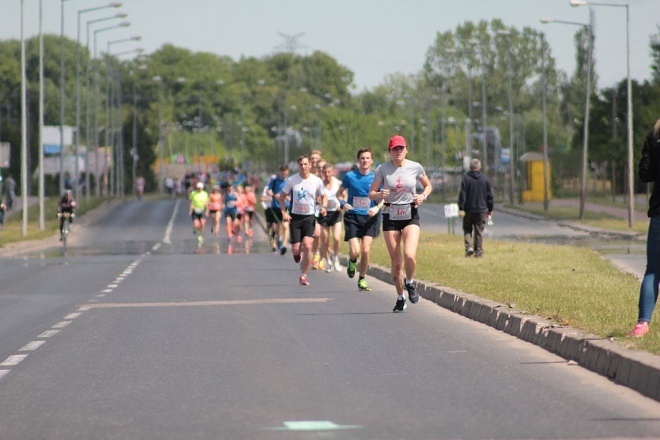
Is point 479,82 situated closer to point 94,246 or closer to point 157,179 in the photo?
point 157,179

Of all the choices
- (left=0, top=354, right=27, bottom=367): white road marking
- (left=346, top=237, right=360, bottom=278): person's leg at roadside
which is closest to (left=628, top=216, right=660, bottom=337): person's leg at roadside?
(left=0, top=354, right=27, bottom=367): white road marking

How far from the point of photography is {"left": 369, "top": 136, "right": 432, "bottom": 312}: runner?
17031 millimetres

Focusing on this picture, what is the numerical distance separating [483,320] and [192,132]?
577ft

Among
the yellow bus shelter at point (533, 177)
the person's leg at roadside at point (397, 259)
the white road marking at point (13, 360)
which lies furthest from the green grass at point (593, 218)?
the white road marking at point (13, 360)

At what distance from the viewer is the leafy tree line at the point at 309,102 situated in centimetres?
13238

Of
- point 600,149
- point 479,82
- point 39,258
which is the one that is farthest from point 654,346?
point 479,82

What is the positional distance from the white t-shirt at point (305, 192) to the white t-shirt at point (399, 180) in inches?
229

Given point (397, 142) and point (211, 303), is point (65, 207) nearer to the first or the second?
point (211, 303)

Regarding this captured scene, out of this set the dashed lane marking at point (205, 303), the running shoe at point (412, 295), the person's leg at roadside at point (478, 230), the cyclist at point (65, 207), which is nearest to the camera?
the running shoe at point (412, 295)

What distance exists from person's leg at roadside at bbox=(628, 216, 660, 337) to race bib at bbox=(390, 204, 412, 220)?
17.4 feet

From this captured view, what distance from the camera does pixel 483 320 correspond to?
16.2 metres

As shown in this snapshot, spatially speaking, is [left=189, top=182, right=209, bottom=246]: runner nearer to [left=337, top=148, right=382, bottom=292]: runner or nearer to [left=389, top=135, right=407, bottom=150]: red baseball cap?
[left=337, top=148, right=382, bottom=292]: runner

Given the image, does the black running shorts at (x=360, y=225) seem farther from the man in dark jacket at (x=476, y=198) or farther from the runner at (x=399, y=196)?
the man in dark jacket at (x=476, y=198)

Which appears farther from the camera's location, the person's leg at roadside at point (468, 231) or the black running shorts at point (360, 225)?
the person's leg at roadside at point (468, 231)
